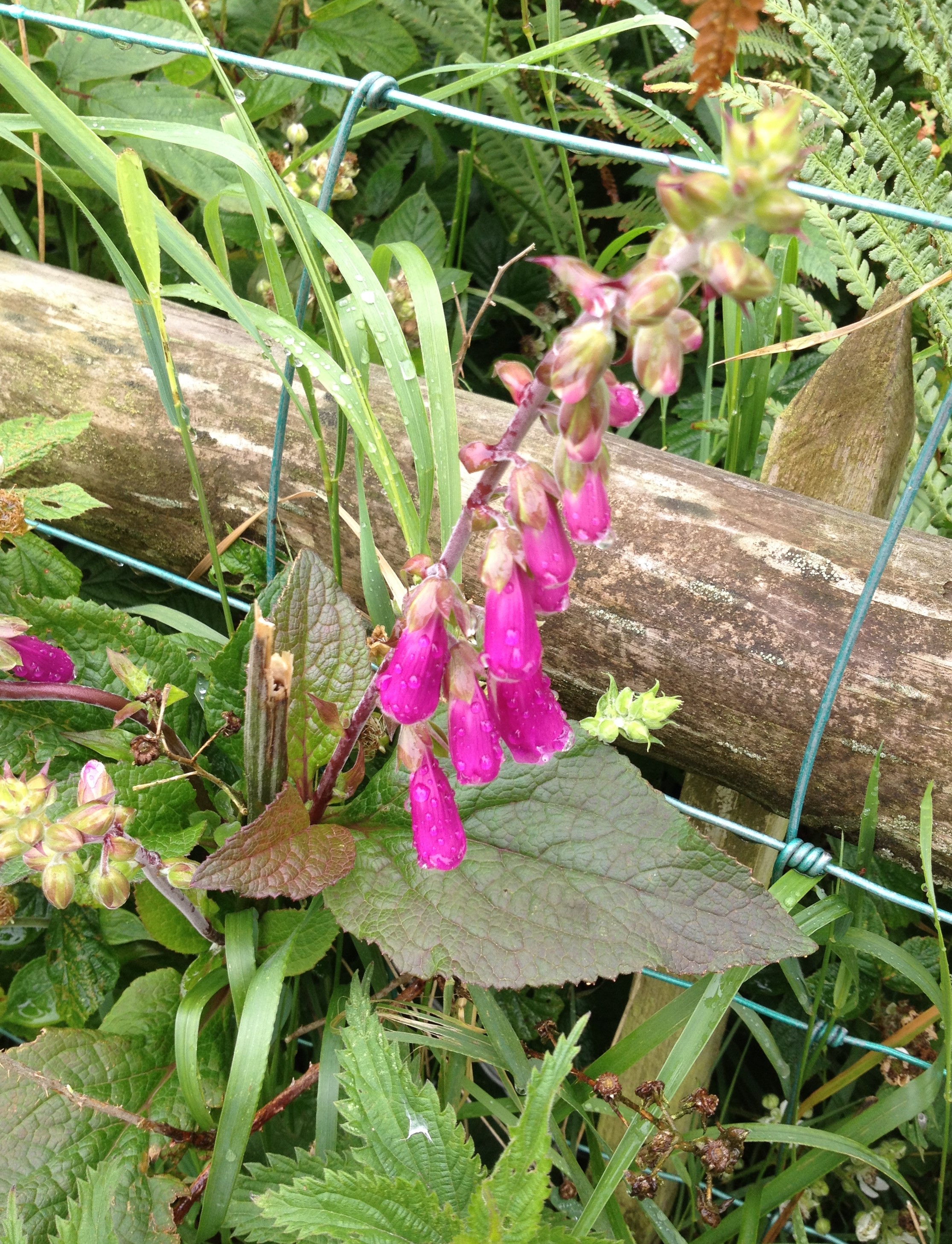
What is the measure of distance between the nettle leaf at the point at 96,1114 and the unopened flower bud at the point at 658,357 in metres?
1.06

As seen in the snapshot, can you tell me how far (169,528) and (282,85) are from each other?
1113 millimetres

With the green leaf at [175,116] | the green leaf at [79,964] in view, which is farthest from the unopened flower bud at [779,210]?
the green leaf at [175,116]

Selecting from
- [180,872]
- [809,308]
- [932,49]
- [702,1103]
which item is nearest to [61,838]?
[180,872]

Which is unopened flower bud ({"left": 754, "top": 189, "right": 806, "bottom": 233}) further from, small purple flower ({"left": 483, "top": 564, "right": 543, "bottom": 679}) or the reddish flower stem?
small purple flower ({"left": 483, "top": 564, "right": 543, "bottom": 679})

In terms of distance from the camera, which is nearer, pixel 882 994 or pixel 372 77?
pixel 372 77

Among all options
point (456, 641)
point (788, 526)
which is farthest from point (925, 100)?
point (456, 641)

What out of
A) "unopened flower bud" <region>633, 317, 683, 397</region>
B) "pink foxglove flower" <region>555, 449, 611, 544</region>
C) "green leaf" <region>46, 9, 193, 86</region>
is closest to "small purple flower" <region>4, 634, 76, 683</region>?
"pink foxglove flower" <region>555, 449, 611, 544</region>

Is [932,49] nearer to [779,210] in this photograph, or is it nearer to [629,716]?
[629,716]

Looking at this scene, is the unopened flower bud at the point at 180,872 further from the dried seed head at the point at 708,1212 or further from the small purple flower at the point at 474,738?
the dried seed head at the point at 708,1212

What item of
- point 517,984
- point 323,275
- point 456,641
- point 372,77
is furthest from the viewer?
point 372,77

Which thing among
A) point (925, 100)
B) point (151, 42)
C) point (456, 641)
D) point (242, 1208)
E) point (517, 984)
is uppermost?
point (925, 100)

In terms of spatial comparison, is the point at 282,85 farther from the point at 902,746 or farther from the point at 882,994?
the point at 882,994

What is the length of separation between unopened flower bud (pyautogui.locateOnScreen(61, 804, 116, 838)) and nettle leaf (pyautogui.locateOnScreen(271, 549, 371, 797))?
0.97ft

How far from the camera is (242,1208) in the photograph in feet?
3.82
